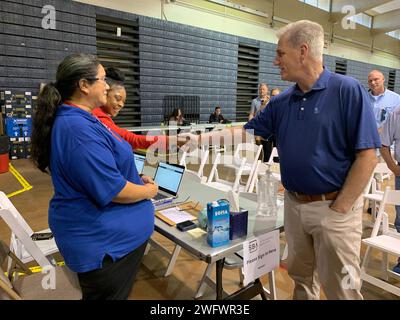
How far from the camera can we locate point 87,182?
1.13m

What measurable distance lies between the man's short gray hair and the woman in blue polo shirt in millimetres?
920

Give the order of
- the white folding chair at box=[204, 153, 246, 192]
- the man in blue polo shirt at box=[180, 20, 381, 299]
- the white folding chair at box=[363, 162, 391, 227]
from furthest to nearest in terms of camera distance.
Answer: the white folding chair at box=[204, 153, 246, 192] → the white folding chair at box=[363, 162, 391, 227] → the man in blue polo shirt at box=[180, 20, 381, 299]

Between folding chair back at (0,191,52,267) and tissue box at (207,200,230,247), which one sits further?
folding chair back at (0,191,52,267)

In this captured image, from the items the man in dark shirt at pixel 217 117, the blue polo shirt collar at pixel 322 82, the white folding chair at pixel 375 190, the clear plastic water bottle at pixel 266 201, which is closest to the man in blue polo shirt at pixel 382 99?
the white folding chair at pixel 375 190

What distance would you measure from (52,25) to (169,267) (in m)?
6.62

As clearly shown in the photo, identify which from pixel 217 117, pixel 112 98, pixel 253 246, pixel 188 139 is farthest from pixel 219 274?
pixel 217 117

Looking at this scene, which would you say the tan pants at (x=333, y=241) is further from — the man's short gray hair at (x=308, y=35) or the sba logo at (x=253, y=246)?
the man's short gray hair at (x=308, y=35)

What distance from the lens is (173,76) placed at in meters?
8.89

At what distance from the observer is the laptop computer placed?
88.0 inches

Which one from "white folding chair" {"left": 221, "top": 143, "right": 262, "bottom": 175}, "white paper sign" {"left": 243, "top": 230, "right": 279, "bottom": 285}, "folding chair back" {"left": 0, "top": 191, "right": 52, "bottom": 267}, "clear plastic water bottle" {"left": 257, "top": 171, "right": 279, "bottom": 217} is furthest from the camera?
"white folding chair" {"left": 221, "top": 143, "right": 262, "bottom": 175}

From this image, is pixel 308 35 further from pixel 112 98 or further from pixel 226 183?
pixel 226 183

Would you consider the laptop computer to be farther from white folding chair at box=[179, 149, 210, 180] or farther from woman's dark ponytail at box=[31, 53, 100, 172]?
woman's dark ponytail at box=[31, 53, 100, 172]

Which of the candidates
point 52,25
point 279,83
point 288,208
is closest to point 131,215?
point 288,208

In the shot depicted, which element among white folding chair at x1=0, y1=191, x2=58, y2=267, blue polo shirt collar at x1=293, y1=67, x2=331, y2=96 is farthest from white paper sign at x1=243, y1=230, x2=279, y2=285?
white folding chair at x1=0, y1=191, x2=58, y2=267
